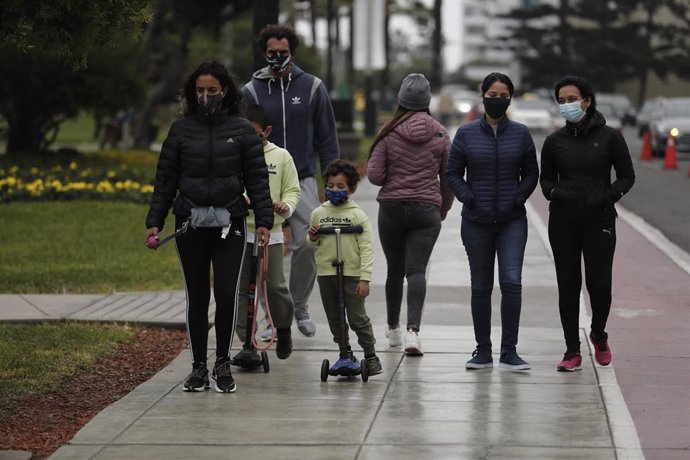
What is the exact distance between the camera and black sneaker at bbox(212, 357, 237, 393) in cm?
838

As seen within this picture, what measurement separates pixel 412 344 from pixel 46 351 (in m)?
2.38

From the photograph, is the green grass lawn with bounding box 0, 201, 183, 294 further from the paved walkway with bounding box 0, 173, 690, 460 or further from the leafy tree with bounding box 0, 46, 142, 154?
the leafy tree with bounding box 0, 46, 142, 154

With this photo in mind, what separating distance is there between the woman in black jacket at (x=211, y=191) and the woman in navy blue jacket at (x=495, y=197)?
4.62ft

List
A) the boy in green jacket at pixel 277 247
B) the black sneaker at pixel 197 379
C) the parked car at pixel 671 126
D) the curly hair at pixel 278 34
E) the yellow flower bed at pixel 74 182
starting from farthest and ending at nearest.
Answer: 1. the parked car at pixel 671 126
2. the yellow flower bed at pixel 74 182
3. the curly hair at pixel 278 34
4. the boy in green jacket at pixel 277 247
5. the black sneaker at pixel 197 379

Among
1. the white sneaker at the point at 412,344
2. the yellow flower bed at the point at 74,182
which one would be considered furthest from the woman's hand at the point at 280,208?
the yellow flower bed at the point at 74,182

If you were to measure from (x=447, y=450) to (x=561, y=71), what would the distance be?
9015 centimetres

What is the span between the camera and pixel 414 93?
31.8ft

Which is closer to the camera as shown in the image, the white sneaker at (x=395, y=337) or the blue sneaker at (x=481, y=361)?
the blue sneaker at (x=481, y=361)

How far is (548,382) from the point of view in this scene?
8.68m

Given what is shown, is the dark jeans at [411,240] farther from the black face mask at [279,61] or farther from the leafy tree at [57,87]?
Answer: the leafy tree at [57,87]

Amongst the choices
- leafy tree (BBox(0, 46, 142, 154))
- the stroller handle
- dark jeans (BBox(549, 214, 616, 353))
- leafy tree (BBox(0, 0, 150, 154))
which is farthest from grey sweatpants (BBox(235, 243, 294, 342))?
leafy tree (BBox(0, 46, 142, 154))

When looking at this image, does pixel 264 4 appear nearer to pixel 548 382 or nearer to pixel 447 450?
pixel 548 382

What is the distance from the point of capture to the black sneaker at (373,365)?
29.0ft

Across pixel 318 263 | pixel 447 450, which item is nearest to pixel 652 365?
pixel 318 263
